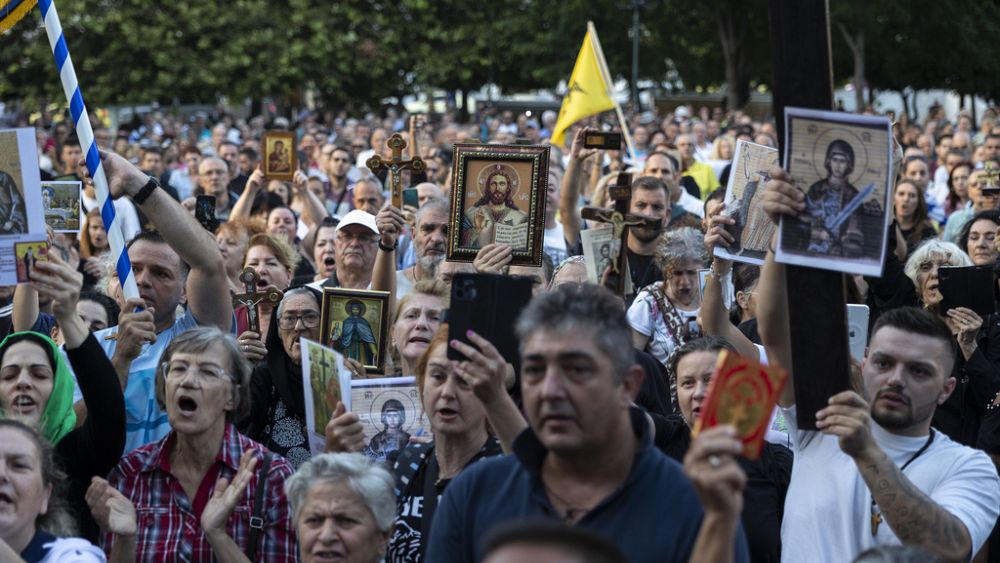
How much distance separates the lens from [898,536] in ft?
15.0

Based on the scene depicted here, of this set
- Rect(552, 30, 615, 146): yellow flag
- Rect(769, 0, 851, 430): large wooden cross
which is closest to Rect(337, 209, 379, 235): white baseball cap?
Rect(769, 0, 851, 430): large wooden cross

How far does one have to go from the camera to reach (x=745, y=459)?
568cm

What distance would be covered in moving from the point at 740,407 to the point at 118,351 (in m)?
3.20

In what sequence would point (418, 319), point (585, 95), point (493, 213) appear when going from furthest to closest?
1. point (585, 95)
2. point (493, 213)
3. point (418, 319)

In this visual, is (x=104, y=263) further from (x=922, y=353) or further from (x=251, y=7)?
(x=251, y=7)

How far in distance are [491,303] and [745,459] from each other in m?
1.49

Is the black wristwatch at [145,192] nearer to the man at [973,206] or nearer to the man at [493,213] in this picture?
the man at [493,213]

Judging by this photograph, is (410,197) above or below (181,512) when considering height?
above

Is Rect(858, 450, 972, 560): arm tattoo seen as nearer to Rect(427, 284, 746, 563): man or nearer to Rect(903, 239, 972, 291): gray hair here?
Rect(427, 284, 746, 563): man

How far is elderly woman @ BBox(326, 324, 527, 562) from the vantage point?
16.9ft

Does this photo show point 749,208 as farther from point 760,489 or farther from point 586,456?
point 586,456

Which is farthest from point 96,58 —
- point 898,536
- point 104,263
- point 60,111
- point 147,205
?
point 898,536

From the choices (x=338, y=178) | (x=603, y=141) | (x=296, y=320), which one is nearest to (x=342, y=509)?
(x=296, y=320)

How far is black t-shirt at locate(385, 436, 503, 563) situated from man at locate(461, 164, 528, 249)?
72.6 inches
